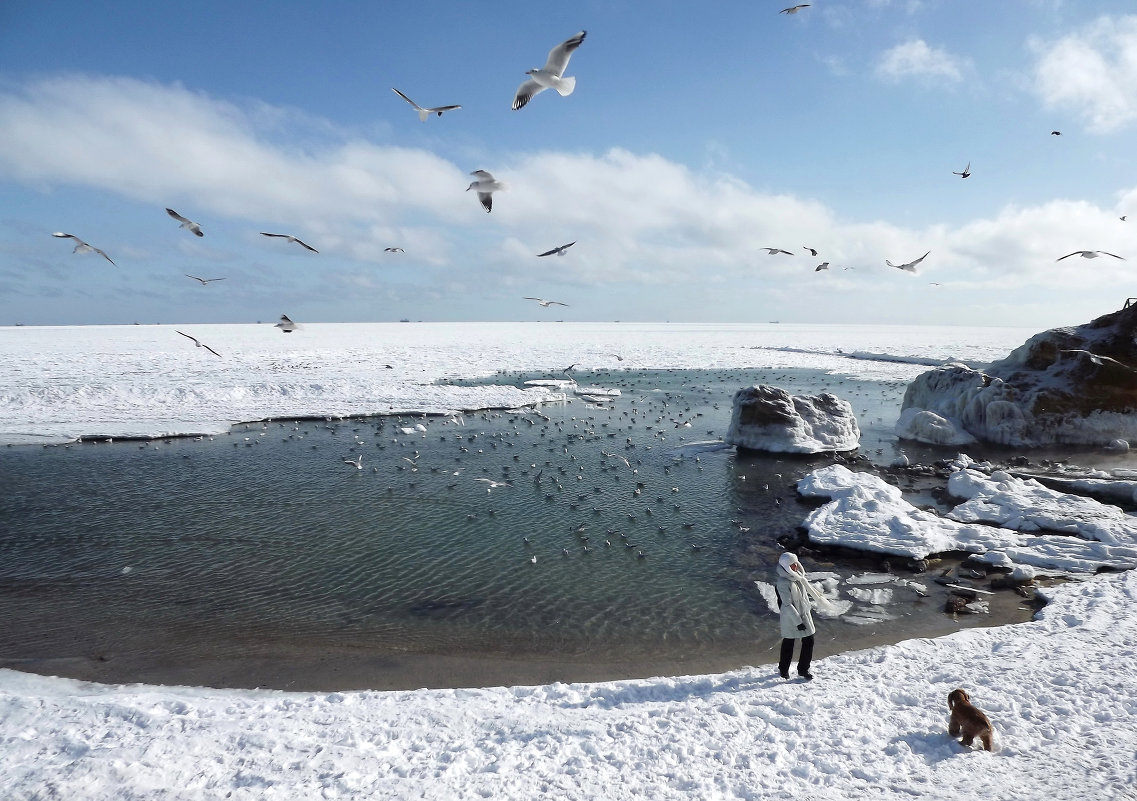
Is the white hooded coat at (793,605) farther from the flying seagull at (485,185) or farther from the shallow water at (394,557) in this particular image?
the flying seagull at (485,185)

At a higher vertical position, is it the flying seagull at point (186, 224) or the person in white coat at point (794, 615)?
the flying seagull at point (186, 224)

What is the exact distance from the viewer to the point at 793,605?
7.46 metres

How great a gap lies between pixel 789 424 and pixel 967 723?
16182 mm

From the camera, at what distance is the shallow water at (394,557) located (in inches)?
358

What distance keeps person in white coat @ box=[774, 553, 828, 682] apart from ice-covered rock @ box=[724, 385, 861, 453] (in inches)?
570

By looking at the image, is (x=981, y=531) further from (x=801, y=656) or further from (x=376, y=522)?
(x=376, y=522)

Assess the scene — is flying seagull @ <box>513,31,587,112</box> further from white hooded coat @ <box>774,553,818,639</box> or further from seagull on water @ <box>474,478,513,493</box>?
seagull on water @ <box>474,478,513,493</box>

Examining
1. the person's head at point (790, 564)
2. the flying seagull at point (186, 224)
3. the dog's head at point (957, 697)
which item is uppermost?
the flying seagull at point (186, 224)

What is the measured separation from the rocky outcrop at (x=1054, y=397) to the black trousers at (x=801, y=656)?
19.3 metres

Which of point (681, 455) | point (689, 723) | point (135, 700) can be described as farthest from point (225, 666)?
point (681, 455)

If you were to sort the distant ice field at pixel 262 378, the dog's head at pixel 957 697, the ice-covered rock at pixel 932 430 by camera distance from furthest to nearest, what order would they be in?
the distant ice field at pixel 262 378 < the ice-covered rock at pixel 932 430 < the dog's head at pixel 957 697

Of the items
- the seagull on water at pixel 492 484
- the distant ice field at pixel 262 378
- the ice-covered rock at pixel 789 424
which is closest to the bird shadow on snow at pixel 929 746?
the seagull on water at pixel 492 484

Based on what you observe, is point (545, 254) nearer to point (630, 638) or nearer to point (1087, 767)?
point (630, 638)

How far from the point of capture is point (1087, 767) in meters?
5.63
